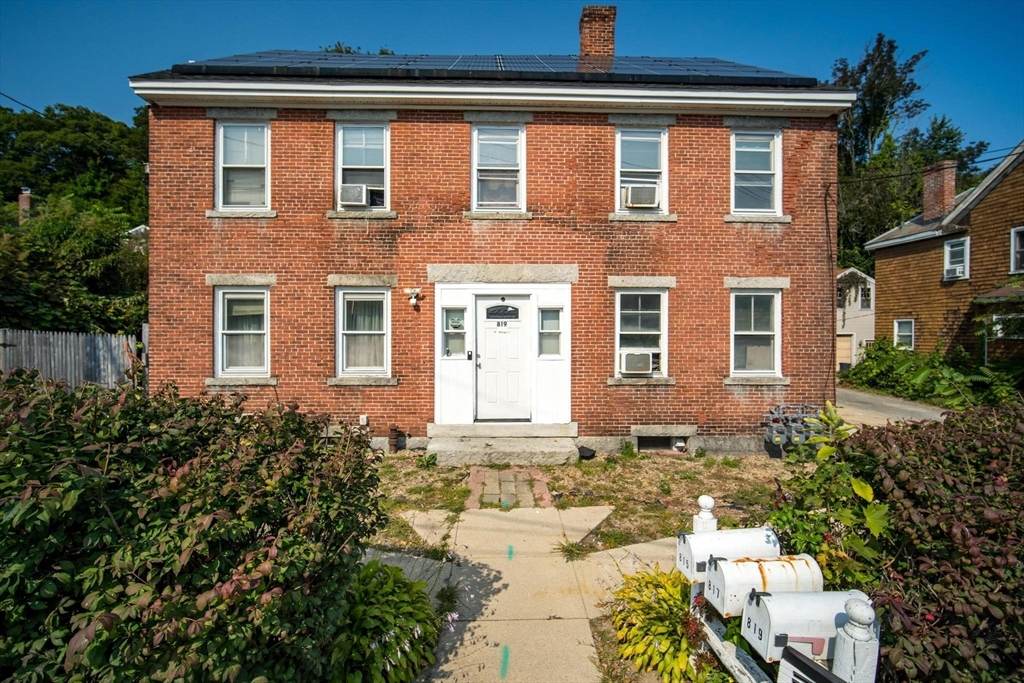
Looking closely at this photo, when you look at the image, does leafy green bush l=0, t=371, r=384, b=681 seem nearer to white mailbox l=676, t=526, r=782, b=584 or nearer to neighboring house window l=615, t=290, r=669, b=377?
white mailbox l=676, t=526, r=782, b=584

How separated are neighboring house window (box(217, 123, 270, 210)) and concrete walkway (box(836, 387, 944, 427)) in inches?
548

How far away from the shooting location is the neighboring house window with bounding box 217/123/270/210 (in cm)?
964

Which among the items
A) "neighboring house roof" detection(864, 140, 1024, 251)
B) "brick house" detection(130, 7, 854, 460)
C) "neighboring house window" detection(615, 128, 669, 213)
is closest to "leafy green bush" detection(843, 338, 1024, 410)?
"neighboring house roof" detection(864, 140, 1024, 251)

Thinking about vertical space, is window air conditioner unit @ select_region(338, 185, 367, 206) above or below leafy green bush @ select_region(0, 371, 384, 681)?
above

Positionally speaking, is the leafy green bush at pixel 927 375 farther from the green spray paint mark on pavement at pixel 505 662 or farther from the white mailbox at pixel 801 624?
the green spray paint mark on pavement at pixel 505 662

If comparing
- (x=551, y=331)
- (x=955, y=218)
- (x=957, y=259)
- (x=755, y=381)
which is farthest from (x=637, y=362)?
(x=957, y=259)

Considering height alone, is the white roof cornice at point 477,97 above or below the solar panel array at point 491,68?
below

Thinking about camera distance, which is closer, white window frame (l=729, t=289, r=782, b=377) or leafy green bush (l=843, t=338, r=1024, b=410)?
white window frame (l=729, t=289, r=782, b=377)

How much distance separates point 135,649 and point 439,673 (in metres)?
2.01

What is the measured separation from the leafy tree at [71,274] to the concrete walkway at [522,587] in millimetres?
10826

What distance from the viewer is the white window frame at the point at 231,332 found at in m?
9.61

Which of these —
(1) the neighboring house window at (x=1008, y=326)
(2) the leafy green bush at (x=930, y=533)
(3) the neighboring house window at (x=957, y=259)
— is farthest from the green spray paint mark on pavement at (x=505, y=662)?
(3) the neighboring house window at (x=957, y=259)

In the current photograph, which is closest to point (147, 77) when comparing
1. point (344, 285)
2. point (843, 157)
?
point (344, 285)

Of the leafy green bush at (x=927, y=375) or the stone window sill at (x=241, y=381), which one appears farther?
the leafy green bush at (x=927, y=375)
